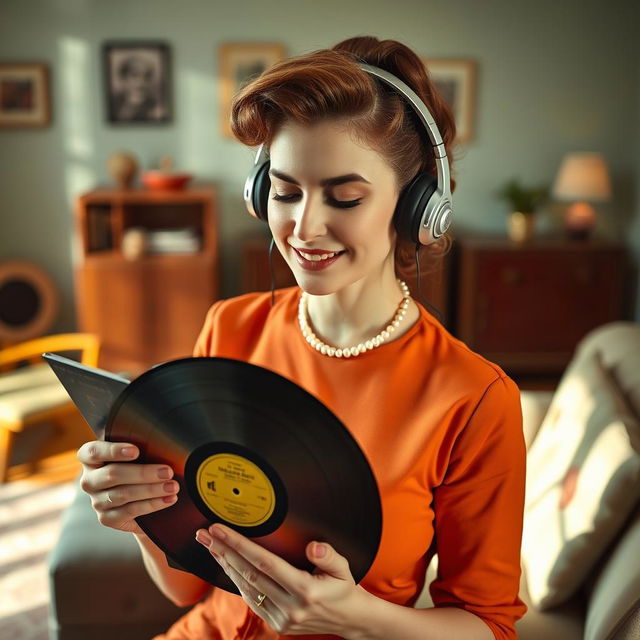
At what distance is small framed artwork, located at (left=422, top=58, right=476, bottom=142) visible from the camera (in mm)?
4203

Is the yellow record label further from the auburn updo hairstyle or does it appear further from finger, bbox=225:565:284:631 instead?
the auburn updo hairstyle

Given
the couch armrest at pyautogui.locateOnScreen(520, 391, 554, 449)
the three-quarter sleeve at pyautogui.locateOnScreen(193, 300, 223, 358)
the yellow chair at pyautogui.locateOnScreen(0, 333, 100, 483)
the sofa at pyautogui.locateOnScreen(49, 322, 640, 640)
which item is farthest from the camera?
the yellow chair at pyautogui.locateOnScreen(0, 333, 100, 483)

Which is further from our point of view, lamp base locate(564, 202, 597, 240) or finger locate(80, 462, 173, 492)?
lamp base locate(564, 202, 597, 240)

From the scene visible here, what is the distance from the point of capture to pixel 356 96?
0.87 meters

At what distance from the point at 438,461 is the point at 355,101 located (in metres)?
0.48

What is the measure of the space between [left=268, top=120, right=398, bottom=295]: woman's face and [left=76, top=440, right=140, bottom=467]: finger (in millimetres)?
294

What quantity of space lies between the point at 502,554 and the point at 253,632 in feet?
1.27

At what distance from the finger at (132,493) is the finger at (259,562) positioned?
66mm

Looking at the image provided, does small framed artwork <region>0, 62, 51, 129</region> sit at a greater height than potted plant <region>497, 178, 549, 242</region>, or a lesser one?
greater

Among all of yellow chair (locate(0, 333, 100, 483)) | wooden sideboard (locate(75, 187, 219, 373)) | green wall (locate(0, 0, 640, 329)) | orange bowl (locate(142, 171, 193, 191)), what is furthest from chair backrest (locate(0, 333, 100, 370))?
green wall (locate(0, 0, 640, 329))

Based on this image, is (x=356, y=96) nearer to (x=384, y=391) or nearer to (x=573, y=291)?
(x=384, y=391)

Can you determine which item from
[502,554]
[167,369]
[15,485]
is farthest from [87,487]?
[15,485]

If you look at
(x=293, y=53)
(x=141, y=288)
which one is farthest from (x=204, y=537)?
(x=293, y=53)

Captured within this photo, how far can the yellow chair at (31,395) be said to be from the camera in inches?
113
